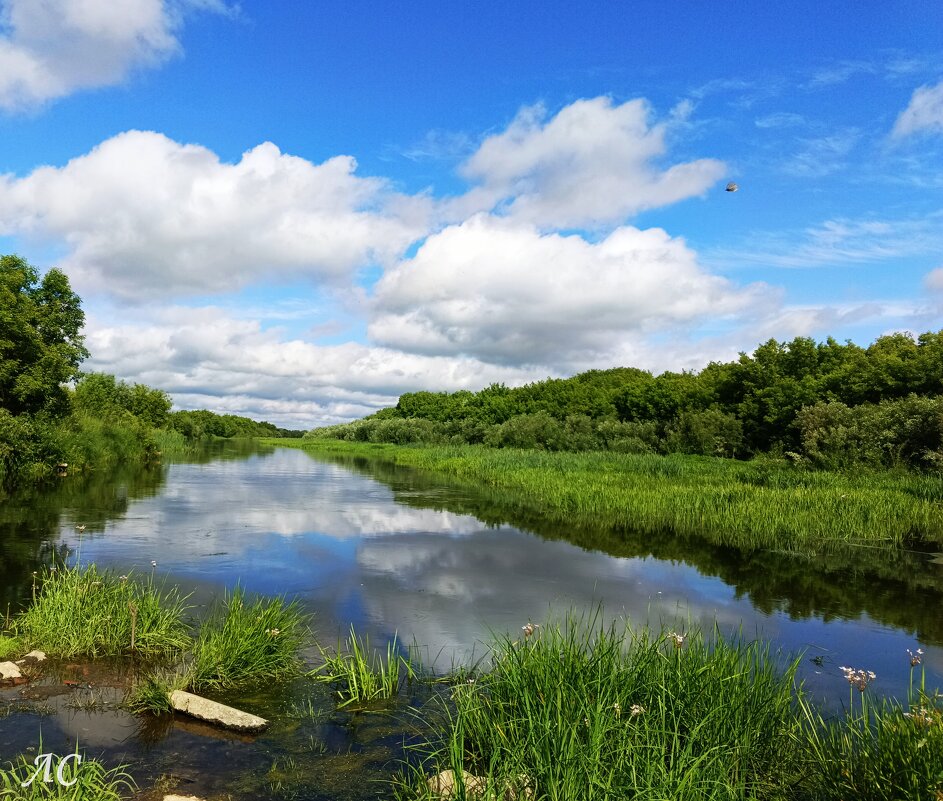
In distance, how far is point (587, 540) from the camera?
16859mm

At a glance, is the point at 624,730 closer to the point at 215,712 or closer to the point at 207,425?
the point at 215,712

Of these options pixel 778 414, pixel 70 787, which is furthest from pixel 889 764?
pixel 778 414

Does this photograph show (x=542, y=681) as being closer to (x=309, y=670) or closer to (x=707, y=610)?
(x=309, y=670)

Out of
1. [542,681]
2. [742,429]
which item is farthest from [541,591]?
[742,429]

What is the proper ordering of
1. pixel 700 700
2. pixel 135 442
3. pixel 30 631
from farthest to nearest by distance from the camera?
pixel 135 442 < pixel 30 631 < pixel 700 700

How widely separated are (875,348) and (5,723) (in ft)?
199

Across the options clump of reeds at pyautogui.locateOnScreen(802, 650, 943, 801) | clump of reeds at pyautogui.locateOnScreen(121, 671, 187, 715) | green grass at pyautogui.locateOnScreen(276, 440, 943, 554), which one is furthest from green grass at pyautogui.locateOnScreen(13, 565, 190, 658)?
green grass at pyautogui.locateOnScreen(276, 440, 943, 554)

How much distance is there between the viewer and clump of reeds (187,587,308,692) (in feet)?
20.7

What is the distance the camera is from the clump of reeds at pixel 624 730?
384 centimetres

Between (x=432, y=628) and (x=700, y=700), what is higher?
(x=700, y=700)

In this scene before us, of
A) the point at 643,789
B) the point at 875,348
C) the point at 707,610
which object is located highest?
the point at 875,348

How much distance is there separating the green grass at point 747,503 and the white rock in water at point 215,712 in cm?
1403

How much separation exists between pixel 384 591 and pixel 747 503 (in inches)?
492

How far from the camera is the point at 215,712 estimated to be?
5.61 metres
